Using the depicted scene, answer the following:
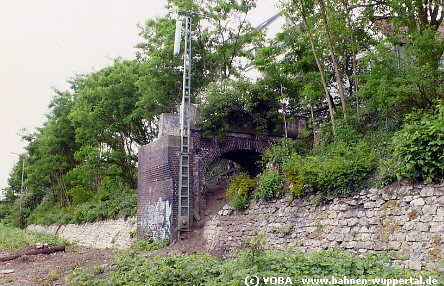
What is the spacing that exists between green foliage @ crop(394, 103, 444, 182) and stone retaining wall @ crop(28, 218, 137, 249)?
1145 cm

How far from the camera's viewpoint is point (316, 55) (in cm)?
1323

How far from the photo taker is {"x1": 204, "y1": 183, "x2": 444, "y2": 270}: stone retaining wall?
727cm

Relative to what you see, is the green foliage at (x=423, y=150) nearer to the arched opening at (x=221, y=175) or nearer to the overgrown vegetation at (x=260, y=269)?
the overgrown vegetation at (x=260, y=269)

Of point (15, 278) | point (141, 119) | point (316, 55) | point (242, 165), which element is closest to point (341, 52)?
point (316, 55)

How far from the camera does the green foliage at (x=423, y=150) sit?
732 cm

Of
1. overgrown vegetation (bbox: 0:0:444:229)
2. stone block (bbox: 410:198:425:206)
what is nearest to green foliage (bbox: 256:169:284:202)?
overgrown vegetation (bbox: 0:0:444:229)

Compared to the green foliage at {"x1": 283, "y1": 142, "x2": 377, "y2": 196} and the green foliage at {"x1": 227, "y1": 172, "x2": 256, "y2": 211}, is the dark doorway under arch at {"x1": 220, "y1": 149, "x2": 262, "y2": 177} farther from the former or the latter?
the green foliage at {"x1": 283, "y1": 142, "x2": 377, "y2": 196}

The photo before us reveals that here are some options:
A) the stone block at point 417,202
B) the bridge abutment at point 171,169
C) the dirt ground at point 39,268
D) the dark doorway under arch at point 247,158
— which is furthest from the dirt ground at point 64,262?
the stone block at point 417,202

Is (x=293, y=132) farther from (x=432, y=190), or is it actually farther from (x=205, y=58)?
(x=432, y=190)

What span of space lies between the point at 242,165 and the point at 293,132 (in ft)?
8.78

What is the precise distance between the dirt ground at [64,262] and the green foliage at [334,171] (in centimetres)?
346

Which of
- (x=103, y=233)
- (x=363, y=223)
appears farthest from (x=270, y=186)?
(x=103, y=233)

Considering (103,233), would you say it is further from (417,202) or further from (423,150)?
(423,150)

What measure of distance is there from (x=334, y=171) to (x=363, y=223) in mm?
1493
